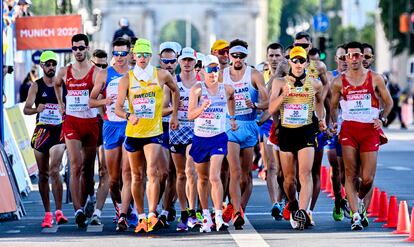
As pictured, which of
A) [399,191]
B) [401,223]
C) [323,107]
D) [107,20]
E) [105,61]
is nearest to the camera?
[401,223]

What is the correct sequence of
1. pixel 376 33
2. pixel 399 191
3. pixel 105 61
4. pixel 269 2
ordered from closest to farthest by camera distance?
pixel 105 61, pixel 399 191, pixel 376 33, pixel 269 2

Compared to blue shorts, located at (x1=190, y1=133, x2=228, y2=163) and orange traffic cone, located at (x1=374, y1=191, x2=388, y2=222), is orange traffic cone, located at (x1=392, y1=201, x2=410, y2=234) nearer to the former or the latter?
orange traffic cone, located at (x1=374, y1=191, x2=388, y2=222)

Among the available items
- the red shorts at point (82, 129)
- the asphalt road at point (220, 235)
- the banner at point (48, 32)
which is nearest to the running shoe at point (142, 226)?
the asphalt road at point (220, 235)

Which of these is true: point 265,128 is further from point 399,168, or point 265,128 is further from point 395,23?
point 395,23

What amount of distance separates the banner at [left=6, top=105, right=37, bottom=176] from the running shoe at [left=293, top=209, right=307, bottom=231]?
30.8ft

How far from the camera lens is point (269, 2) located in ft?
616

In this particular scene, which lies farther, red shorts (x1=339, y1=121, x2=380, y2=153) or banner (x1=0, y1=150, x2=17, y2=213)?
banner (x1=0, y1=150, x2=17, y2=213)

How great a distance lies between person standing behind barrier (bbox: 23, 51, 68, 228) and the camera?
19.9m

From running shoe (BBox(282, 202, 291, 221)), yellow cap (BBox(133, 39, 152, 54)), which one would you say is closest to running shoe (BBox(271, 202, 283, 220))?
running shoe (BBox(282, 202, 291, 221))

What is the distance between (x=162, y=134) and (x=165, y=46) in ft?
5.35

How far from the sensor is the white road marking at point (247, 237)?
16.6 meters

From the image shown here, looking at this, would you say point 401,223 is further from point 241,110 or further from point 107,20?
point 107,20

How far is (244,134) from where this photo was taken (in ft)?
62.1

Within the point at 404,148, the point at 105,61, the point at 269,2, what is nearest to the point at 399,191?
the point at 105,61
